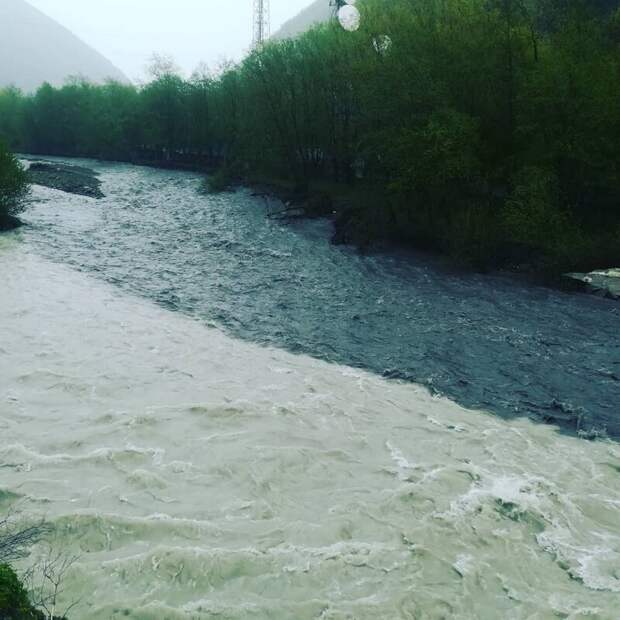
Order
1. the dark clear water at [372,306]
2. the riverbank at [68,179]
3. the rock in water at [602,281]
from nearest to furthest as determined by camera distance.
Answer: the dark clear water at [372,306]
the rock in water at [602,281]
the riverbank at [68,179]

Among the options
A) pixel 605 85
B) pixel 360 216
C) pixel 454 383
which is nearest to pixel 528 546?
pixel 454 383

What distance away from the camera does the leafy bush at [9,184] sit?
112 ft

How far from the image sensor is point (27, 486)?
10125mm

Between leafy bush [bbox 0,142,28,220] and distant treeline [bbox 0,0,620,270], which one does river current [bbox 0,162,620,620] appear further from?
leafy bush [bbox 0,142,28,220]

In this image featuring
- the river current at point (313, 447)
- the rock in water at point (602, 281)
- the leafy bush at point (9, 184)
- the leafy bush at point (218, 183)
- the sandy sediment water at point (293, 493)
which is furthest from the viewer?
the leafy bush at point (218, 183)

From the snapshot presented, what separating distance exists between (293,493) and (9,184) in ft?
106

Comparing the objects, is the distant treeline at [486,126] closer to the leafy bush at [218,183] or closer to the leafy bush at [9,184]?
the leafy bush at [218,183]

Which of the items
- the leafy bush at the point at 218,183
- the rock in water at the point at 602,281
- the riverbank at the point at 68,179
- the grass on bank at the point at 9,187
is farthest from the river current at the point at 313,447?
the leafy bush at the point at 218,183

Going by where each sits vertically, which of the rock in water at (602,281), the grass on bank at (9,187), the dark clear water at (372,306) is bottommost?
the dark clear water at (372,306)

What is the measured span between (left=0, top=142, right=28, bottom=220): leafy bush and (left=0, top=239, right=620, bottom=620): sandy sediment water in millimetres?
21822

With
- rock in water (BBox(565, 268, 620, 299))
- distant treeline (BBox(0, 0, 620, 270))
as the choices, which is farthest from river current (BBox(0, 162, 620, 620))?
distant treeline (BBox(0, 0, 620, 270))

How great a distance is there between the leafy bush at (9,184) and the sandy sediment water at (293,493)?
21822mm

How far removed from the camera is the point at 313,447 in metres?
12.2

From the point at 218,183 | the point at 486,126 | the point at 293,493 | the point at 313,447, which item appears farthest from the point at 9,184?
the point at 293,493
